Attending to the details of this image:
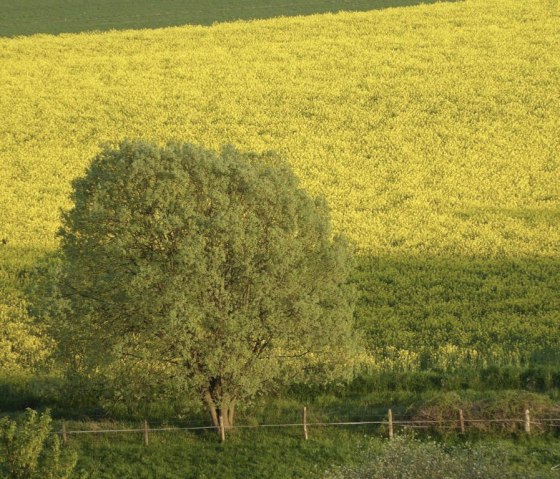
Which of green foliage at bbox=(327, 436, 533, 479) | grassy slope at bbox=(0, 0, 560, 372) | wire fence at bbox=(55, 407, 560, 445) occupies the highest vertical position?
grassy slope at bbox=(0, 0, 560, 372)

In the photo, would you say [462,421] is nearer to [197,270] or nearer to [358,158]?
[197,270]

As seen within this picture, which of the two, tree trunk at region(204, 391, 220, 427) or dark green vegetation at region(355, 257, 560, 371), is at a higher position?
dark green vegetation at region(355, 257, 560, 371)

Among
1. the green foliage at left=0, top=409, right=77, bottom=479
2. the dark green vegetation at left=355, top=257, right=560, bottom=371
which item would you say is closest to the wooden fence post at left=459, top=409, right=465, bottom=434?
the dark green vegetation at left=355, top=257, right=560, bottom=371

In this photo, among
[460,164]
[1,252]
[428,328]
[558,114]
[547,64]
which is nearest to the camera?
[428,328]

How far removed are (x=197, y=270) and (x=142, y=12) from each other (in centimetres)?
6566

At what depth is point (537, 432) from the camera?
31.3m

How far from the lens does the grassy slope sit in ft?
141

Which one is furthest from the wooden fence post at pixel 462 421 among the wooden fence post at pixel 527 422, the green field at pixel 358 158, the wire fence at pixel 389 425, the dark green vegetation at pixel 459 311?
the dark green vegetation at pixel 459 311

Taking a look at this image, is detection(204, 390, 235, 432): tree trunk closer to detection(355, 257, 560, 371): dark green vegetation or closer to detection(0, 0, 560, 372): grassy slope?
detection(355, 257, 560, 371): dark green vegetation

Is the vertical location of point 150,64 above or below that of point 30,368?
above

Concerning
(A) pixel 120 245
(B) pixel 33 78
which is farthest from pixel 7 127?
(A) pixel 120 245

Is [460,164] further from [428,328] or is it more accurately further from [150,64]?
[150,64]

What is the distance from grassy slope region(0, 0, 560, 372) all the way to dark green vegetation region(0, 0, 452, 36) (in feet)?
11.7

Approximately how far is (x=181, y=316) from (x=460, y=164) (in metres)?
31.9
